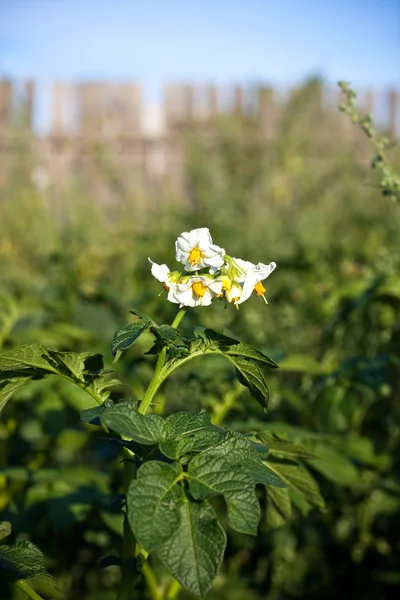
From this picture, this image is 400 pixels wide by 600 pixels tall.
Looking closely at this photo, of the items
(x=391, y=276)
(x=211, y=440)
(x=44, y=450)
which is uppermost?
(x=211, y=440)

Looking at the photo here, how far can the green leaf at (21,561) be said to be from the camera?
102 centimetres

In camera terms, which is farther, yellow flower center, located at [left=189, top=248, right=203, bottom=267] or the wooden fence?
the wooden fence

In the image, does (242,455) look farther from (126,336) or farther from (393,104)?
(393,104)

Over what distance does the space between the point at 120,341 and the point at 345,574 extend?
180 cm

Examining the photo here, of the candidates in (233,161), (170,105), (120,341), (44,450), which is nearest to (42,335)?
(44,450)

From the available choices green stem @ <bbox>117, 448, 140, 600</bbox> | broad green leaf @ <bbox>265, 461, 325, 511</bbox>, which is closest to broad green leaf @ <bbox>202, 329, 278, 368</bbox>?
green stem @ <bbox>117, 448, 140, 600</bbox>

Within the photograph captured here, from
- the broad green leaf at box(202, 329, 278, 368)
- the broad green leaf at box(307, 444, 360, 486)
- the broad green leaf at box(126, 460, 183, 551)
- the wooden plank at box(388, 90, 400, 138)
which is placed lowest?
the broad green leaf at box(307, 444, 360, 486)

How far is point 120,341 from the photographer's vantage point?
3.42 ft

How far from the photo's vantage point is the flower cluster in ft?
3.57

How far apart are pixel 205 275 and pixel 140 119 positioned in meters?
10.0

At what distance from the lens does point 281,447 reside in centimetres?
133

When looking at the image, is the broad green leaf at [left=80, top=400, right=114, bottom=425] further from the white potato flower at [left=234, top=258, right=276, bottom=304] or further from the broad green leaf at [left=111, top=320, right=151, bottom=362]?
the white potato flower at [left=234, top=258, right=276, bottom=304]

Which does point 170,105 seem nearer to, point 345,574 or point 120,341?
point 345,574

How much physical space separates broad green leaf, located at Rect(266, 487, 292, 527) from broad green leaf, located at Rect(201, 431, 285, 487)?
1.11 feet
